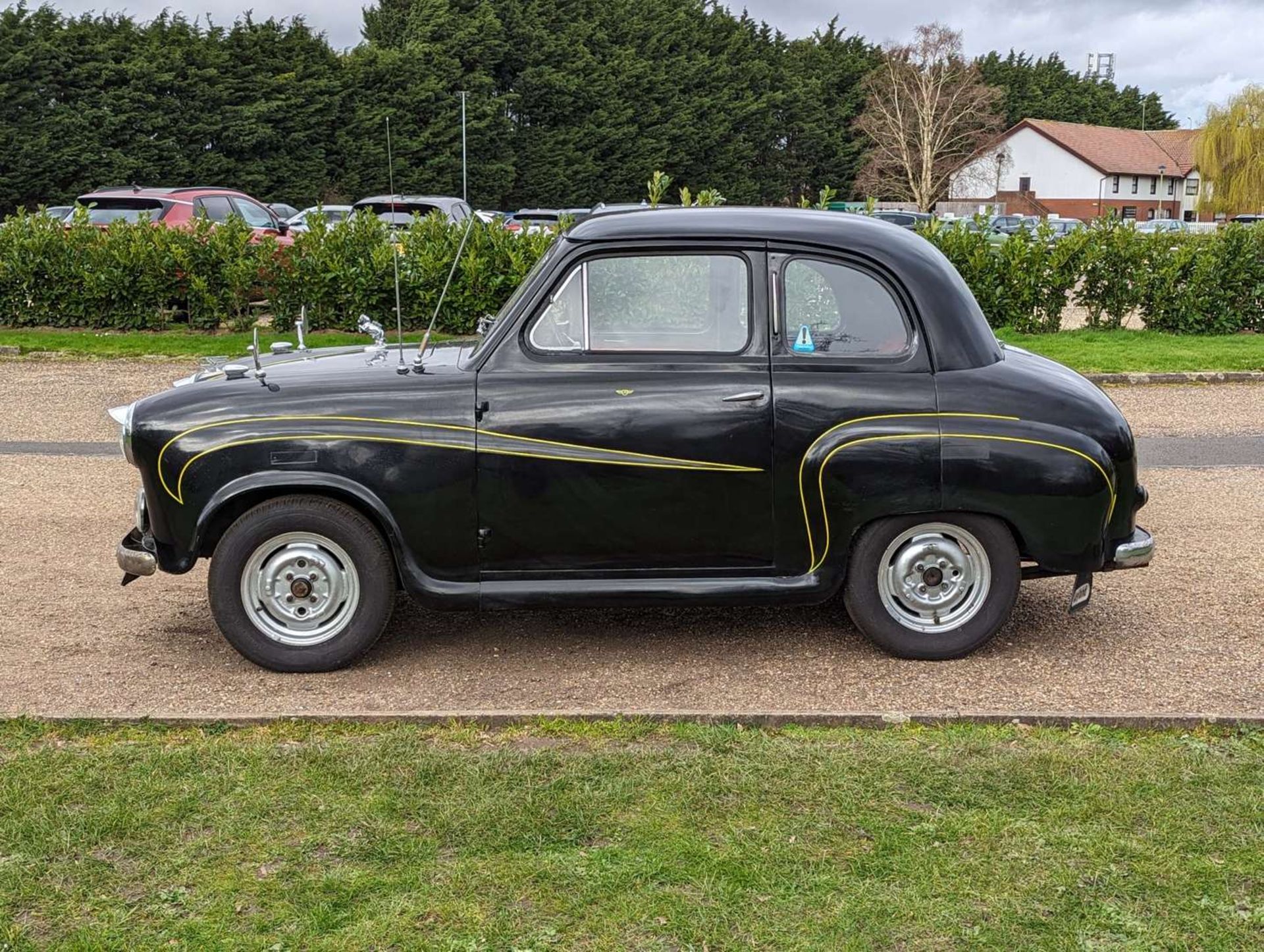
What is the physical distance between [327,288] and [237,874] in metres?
13.7

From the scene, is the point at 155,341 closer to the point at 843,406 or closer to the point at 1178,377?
the point at 1178,377

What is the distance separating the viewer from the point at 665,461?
18.4 ft

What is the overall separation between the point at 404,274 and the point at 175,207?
16.5ft

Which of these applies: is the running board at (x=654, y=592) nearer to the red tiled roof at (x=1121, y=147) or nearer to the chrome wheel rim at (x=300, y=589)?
the chrome wheel rim at (x=300, y=589)

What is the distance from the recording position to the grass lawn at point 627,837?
3625 mm

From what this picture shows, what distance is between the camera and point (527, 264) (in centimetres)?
1642

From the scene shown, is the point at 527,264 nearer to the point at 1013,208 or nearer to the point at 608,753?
the point at 608,753

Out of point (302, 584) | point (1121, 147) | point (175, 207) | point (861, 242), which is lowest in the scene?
point (302, 584)

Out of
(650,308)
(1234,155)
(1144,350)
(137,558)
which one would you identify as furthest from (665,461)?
(1234,155)

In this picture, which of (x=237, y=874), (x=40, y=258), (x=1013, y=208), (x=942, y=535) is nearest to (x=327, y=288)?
(x=40, y=258)

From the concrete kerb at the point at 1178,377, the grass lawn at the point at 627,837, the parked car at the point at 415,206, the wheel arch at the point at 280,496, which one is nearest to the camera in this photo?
the grass lawn at the point at 627,837

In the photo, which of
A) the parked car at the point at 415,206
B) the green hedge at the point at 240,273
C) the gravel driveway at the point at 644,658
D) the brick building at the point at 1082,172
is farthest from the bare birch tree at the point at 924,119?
the gravel driveway at the point at 644,658

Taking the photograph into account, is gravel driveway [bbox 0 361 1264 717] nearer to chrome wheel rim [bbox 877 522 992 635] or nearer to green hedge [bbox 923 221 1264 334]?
chrome wheel rim [bbox 877 522 992 635]

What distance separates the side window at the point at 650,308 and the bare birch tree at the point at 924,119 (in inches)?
2834
